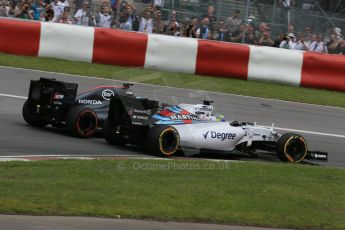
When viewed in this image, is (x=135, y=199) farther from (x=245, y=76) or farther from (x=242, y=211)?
(x=245, y=76)

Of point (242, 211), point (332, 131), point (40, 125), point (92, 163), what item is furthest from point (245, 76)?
point (242, 211)

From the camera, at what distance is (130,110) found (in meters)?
11.6

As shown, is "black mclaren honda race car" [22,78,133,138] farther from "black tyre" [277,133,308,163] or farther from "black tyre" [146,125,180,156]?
"black tyre" [277,133,308,163]

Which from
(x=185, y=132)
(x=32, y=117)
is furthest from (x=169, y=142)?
(x=32, y=117)

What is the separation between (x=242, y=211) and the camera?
8.29 m

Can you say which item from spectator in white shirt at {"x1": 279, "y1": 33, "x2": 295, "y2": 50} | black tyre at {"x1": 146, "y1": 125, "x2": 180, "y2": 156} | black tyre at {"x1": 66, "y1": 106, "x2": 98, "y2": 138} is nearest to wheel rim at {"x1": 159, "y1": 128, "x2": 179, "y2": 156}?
black tyre at {"x1": 146, "y1": 125, "x2": 180, "y2": 156}

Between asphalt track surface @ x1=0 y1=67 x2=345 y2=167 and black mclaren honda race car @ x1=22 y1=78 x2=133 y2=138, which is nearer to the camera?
asphalt track surface @ x1=0 y1=67 x2=345 y2=167

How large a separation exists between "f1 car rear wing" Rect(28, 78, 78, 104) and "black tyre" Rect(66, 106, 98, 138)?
12.9 inches

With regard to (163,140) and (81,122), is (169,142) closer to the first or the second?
(163,140)

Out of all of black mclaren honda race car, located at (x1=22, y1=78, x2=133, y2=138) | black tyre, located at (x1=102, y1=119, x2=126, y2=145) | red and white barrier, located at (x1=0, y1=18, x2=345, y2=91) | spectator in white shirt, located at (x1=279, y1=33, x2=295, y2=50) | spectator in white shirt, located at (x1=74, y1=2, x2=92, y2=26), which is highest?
spectator in white shirt, located at (x1=74, y1=2, x2=92, y2=26)

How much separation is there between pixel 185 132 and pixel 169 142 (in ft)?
1.09

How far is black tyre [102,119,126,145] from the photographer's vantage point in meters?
12.0

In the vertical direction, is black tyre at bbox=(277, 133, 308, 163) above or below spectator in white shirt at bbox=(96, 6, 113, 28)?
below

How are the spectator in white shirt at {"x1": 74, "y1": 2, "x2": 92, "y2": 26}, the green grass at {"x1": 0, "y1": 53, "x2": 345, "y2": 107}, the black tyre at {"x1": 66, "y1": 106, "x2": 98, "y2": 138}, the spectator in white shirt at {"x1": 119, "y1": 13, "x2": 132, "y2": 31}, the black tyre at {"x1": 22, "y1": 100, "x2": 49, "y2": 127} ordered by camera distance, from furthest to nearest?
the spectator in white shirt at {"x1": 119, "y1": 13, "x2": 132, "y2": 31}, the spectator in white shirt at {"x1": 74, "y1": 2, "x2": 92, "y2": 26}, the green grass at {"x1": 0, "y1": 53, "x2": 345, "y2": 107}, the black tyre at {"x1": 22, "y1": 100, "x2": 49, "y2": 127}, the black tyre at {"x1": 66, "y1": 106, "x2": 98, "y2": 138}
